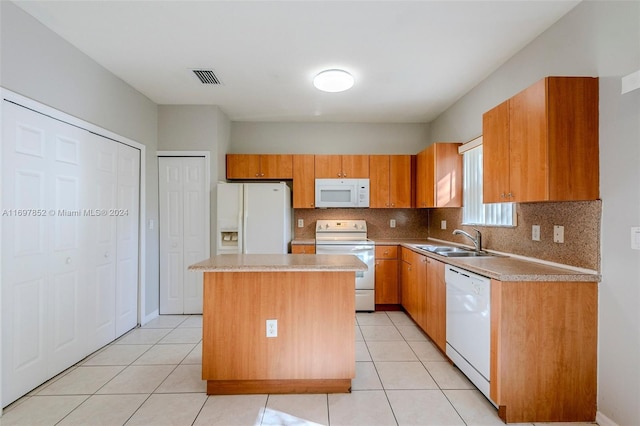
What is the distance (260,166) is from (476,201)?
2.75m

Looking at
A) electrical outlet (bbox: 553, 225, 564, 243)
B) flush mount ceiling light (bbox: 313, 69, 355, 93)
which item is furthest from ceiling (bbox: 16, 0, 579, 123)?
electrical outlet (bbox: 553, 225, 564, 243)

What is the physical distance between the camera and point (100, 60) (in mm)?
2689

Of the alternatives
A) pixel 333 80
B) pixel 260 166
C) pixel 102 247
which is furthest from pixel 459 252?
pixel 102 247

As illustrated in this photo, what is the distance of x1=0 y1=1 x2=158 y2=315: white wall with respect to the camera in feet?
6.52

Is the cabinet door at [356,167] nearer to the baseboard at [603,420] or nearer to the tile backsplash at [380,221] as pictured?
the tile backsplash at [380,221]

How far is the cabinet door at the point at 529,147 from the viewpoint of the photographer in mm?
1833

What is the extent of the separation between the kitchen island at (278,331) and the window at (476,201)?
1.58 m

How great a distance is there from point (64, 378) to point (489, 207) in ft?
13.0

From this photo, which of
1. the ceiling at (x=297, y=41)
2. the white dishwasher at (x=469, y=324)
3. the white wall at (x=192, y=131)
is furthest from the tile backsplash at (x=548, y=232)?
the white wall at (x=192, y=131)

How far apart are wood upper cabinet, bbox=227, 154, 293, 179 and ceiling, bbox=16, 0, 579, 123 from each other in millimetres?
883

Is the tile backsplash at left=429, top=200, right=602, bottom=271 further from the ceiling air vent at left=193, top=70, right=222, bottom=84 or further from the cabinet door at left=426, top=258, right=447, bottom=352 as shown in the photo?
the ceiling air vent at left=193, top=70, right=222, bottom=84

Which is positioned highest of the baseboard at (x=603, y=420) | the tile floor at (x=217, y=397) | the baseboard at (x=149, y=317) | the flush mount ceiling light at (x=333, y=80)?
the flush mount ceiling light at (x=333, y=80)

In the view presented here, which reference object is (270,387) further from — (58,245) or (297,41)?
Answer: (297,41)

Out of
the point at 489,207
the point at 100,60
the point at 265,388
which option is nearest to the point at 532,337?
the point at 489,207
